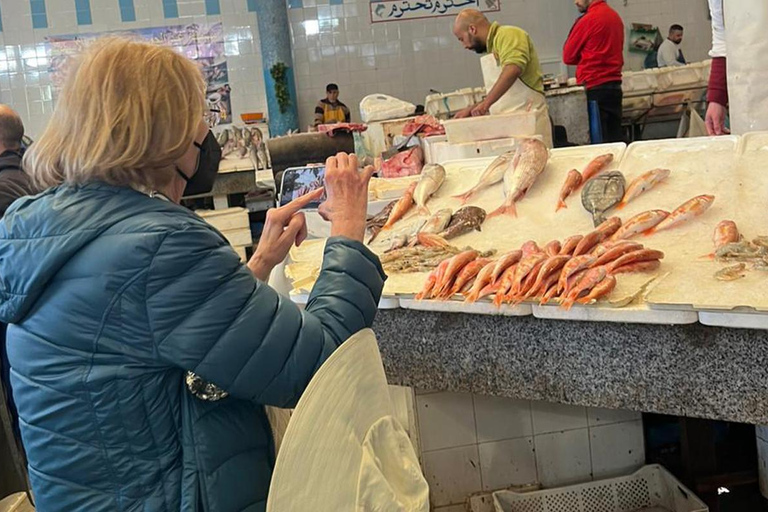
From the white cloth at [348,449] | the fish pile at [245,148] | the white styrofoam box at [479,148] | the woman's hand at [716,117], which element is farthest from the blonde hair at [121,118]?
the fish pile at [245,148]

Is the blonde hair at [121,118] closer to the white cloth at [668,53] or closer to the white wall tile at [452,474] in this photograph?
A: the white wall tile at [452,474]

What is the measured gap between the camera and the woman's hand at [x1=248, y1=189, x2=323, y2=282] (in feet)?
6.90

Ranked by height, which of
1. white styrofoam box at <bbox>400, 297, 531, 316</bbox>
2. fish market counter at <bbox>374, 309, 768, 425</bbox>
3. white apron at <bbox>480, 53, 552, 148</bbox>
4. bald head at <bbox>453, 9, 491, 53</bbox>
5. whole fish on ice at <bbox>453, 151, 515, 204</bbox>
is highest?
bald head at <bbox>453, 9, 491, 53</bbox>

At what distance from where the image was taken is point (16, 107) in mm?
12664

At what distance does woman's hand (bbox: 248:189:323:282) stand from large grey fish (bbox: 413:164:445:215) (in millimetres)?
1361

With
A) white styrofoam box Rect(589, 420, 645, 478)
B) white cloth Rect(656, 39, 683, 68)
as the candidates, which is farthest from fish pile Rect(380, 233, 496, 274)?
white cloth Rect(656, 39, 683, 68)

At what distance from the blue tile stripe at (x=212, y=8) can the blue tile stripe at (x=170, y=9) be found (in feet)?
1.49

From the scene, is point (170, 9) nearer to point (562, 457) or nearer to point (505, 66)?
point (505, 66)

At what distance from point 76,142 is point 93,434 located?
0.53 m

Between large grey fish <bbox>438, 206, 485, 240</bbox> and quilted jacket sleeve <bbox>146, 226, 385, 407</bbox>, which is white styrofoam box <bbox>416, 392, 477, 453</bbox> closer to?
large grey fish <bbox>438, 206, 485, 240</bbox>

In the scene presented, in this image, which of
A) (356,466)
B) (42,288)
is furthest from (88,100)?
(356,466)

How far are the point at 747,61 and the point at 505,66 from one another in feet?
7.96

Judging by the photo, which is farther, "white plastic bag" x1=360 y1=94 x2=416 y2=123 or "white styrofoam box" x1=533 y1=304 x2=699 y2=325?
"white plastic bag" x1=360 y1=94 x2=416 y2=123

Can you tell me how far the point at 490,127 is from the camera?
14.0 ft
